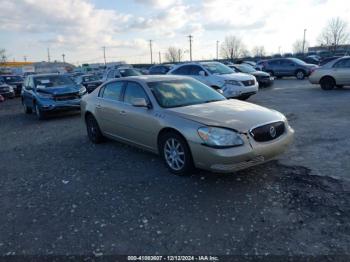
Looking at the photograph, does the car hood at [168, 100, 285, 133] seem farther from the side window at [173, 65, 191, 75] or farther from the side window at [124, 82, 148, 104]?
the side window at [173, 65, 191, 75]

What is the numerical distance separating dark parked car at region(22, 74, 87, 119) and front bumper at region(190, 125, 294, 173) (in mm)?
8398

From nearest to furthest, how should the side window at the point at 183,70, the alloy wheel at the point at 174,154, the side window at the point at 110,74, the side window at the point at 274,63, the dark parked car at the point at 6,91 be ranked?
the alloy wheel at the point at 174,154 < the side window at the point at 183,70 < the side window at the point at 110,74 < the dark parked car at the point at 6,91 < the side window at the point at 274,63

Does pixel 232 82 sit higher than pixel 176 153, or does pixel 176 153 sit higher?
pixel 232 82

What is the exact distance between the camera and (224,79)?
12.8m

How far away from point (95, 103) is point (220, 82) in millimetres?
6607

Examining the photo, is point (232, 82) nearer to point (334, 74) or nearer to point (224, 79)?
point (224, 79)

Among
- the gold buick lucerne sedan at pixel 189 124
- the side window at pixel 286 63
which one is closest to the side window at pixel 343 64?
the side window at pixel 286 63

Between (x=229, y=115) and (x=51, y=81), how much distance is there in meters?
9.71

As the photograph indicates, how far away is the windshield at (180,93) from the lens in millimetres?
5742

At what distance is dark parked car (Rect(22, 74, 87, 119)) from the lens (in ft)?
38.8

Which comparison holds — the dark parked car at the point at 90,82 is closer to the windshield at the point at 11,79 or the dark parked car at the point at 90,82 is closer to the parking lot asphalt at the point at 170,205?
the windshield at the point at 11,79

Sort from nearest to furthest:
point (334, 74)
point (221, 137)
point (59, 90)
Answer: point (221, 137), point (59, 90), point (334, 74)

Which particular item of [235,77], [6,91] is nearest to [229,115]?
[235,77]

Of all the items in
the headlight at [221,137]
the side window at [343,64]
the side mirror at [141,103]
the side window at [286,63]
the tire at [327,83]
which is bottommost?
the headlight at [221,137]
